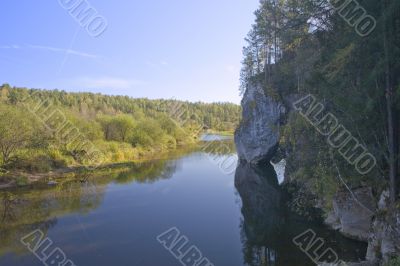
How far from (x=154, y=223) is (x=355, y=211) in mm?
13177

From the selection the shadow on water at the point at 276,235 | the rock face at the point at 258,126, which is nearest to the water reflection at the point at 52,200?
the rock face at the point at 258,126

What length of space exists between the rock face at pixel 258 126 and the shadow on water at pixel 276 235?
544 inches

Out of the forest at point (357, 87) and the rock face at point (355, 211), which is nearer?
the forest at point (357, 87)

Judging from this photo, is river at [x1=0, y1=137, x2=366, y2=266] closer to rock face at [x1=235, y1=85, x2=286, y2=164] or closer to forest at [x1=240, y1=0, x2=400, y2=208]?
forest at [x1=240, y1=0, x2=400, y2=208]

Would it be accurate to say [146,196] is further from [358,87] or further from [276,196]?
[358,87]

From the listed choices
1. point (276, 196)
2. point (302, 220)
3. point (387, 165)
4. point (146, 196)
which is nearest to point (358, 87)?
point (387, 165)

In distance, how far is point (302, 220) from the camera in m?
23.0

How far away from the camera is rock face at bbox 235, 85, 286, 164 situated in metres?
45.3

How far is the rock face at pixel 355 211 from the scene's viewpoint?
58.2 feet

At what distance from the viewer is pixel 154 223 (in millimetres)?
23703

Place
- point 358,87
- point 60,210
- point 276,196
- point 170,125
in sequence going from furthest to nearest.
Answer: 1. point 170,125
2. point 276,196
3. point 60,210
4. point 358,87

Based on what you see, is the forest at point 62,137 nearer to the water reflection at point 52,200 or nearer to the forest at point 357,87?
the water reflection at point 52,200

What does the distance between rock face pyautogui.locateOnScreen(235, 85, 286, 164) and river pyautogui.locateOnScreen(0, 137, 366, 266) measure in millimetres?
7254

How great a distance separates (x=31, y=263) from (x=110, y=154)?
40.4 m
